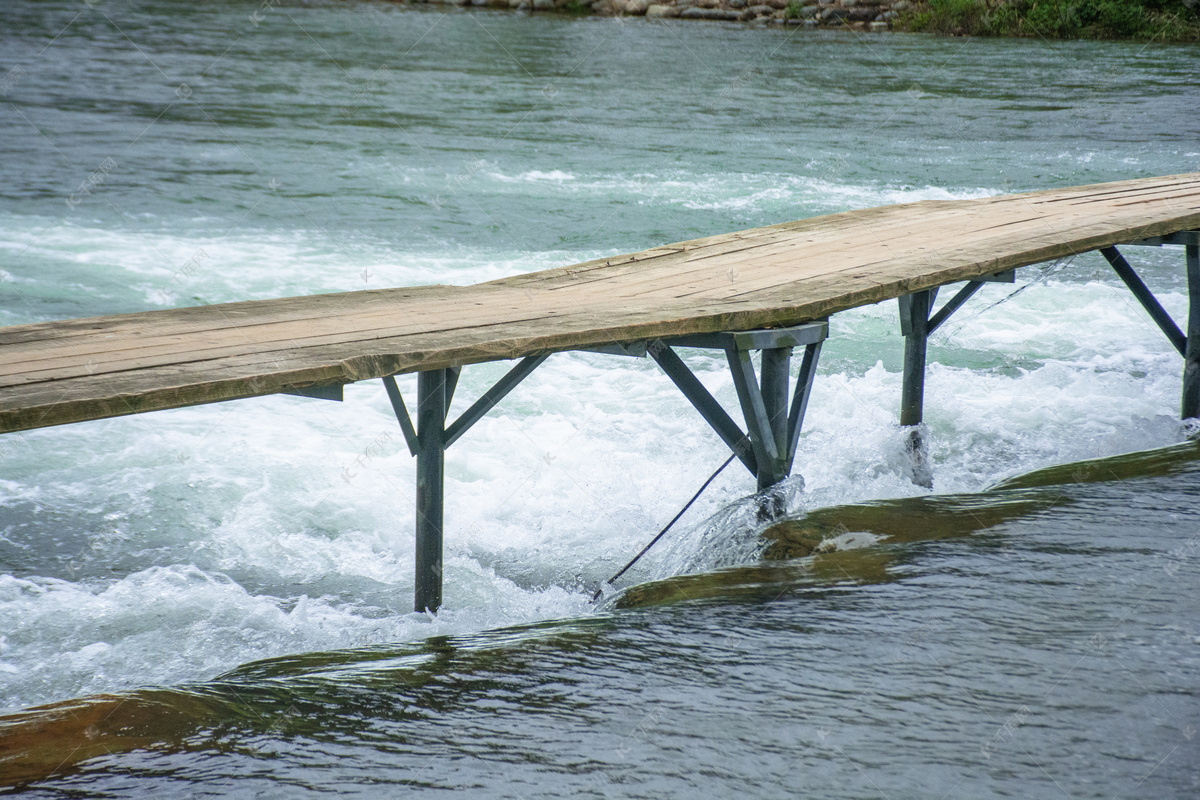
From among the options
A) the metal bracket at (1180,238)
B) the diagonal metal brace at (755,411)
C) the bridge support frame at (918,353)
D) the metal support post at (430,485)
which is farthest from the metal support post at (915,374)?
the metal support post at (430,485)

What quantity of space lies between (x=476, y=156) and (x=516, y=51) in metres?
13.1

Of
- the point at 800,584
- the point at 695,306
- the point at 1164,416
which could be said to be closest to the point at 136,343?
the point at 695,306

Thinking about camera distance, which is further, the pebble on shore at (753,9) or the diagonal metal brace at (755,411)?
the pebble on shore at (753,9)

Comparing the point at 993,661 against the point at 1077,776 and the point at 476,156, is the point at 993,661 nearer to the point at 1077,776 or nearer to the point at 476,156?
the point at 1077,776

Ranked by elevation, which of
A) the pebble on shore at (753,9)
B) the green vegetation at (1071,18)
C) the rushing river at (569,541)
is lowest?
the rushing river at (569,541)

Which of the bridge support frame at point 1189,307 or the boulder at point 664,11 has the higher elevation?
the boulder at point 664,11

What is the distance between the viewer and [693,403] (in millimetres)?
4020

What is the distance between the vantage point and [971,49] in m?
27.5

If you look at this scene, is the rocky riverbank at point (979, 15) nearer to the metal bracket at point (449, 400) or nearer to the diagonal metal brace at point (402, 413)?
the metal bracket at point (449, 400)

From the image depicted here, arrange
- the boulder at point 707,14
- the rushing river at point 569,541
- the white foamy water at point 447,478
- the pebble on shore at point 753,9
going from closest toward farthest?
the rushing river at point 569,541 < the white foamy water at point 447,478 < the pebble on shore at point 753,9 < the boulder at point 707,14

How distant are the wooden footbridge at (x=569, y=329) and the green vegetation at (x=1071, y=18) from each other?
26.5 metres

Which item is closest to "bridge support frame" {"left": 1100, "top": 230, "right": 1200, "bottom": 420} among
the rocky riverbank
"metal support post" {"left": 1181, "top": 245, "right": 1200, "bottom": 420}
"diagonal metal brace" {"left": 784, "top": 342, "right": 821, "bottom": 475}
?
"metal support post" {"left": 1181, "top": 245, "right": 1200, "bottom": 420}

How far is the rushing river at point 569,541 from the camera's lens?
275 centimetres

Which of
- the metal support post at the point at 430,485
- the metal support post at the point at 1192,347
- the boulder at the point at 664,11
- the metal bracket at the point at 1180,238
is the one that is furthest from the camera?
the boulder at the point at 664,11
